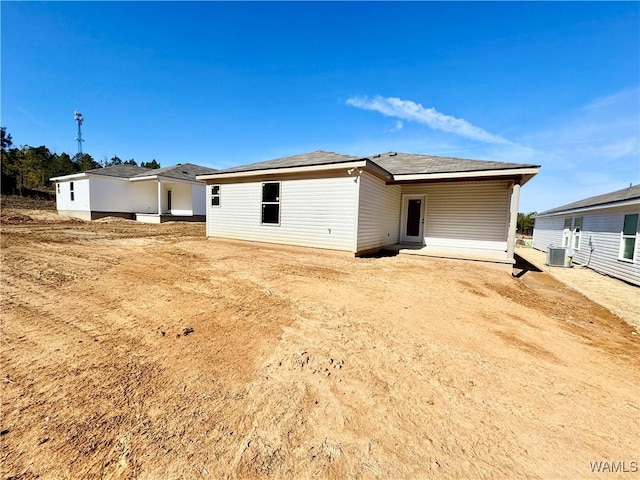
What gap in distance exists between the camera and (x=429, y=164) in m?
9.86

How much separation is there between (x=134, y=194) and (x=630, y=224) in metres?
27.2

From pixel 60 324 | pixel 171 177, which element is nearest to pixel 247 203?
pixel 60 324

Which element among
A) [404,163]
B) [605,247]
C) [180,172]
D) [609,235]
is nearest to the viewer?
[609,235]

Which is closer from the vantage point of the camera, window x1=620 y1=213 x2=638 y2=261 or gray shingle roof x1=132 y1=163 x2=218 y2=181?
window x1=620 y1=213 x2=638 y2=261

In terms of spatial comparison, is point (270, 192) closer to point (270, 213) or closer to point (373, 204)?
point (270, 213)

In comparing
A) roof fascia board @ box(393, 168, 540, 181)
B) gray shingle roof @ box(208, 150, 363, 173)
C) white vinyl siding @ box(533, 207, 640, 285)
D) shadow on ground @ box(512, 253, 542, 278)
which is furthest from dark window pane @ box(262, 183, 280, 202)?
white vinyl siding @ box(533, 207, 640, 285)

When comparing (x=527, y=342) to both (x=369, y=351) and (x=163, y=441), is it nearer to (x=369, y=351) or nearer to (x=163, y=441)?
(x=369, y=351)

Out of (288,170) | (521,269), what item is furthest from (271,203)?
(521,269)

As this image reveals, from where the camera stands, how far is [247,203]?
398 inches

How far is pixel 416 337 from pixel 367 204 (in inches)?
232

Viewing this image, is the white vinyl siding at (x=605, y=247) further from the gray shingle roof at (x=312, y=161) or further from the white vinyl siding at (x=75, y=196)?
the white vinyl siding at (x=75, y=196)

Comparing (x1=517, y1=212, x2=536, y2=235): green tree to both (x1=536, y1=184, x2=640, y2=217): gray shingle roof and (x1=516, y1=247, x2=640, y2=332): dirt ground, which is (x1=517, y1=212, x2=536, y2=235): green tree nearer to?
(x1=536, y1=184, x2=640, y2=217): gray shingle roof

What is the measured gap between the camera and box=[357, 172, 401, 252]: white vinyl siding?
820cm

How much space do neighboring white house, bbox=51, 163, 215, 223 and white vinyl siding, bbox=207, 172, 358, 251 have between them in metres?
9.89
